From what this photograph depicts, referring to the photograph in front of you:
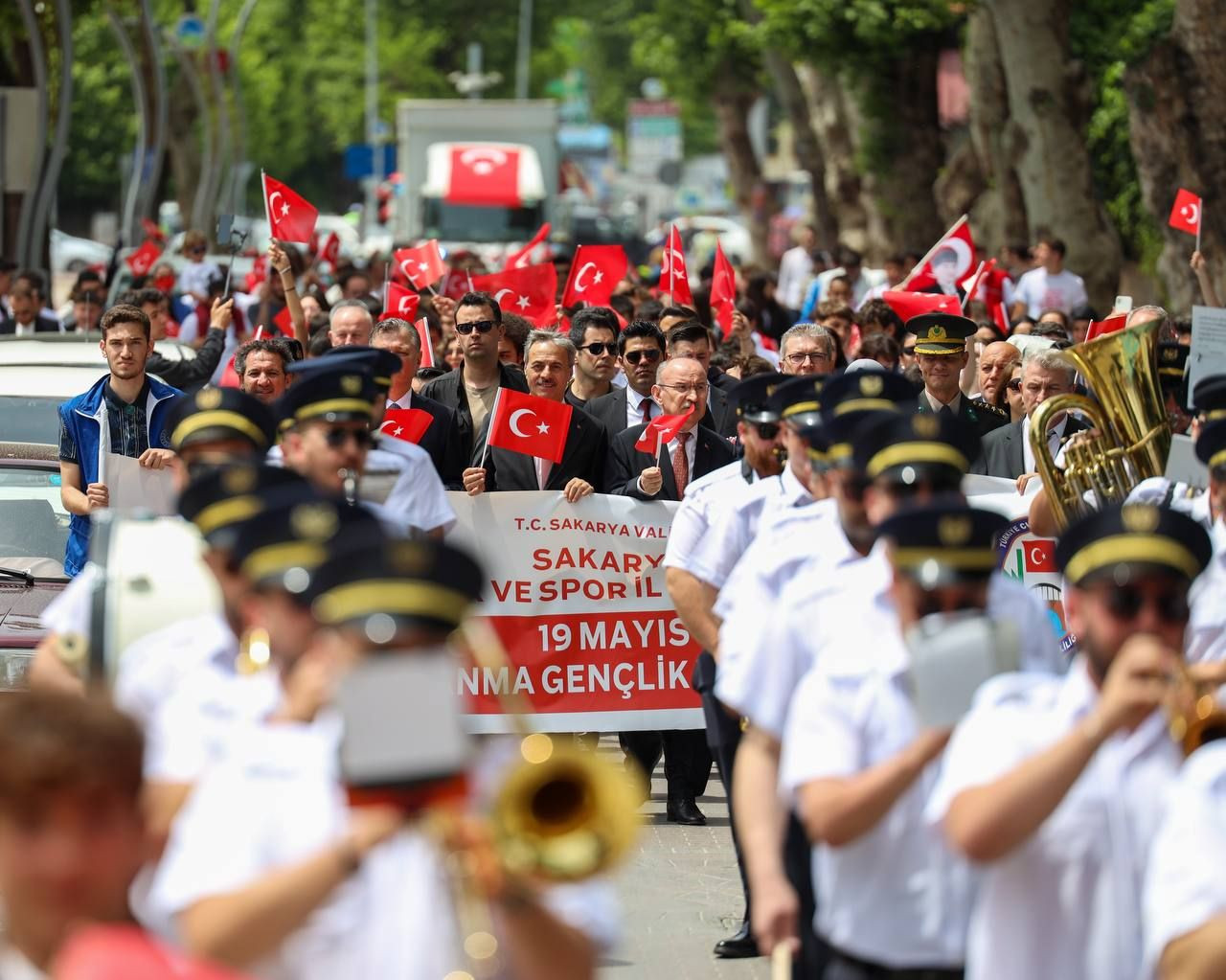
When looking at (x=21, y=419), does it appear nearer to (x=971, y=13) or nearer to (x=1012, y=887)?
(x=1012, y=887)

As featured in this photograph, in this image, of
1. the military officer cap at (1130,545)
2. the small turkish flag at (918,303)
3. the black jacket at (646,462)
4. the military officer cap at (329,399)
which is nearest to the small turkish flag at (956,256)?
the small turkish flag at (918,303)

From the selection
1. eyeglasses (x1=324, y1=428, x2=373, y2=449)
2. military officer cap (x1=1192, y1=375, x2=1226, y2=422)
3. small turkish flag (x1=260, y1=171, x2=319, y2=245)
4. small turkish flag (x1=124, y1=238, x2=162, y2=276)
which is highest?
military officer cap (x1=1192, y1=375, x2=1226, y2=422)

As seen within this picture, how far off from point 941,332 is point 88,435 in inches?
146

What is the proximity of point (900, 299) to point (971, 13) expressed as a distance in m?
12.7

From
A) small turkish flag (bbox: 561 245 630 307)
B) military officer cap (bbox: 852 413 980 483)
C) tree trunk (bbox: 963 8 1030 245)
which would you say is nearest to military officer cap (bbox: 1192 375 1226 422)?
military officer cap (bbox: 852 413 980 483)

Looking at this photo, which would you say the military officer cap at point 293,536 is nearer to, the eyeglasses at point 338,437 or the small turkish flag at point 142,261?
the eyeglasses at point 338,437

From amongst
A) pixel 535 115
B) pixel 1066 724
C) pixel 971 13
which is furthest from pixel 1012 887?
pixel 535 115

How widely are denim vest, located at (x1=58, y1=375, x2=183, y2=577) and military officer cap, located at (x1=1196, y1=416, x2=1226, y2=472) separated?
461cm

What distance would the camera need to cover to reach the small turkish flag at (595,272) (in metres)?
15.5

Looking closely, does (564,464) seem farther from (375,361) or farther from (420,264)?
(420,264)

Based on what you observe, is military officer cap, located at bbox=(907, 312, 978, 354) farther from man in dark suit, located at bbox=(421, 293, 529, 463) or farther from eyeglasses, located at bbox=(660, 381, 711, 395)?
man in dark suit, located at bbox=(421, 293, 529, 463)

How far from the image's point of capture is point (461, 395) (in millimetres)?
10820

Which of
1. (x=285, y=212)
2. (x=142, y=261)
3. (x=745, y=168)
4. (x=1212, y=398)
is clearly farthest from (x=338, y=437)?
(x=745, y=168)

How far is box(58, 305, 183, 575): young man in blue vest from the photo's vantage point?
885 cm
